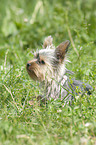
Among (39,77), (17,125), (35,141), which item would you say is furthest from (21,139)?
(39,77)

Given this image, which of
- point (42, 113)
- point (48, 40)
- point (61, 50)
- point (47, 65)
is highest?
point (48, 40)

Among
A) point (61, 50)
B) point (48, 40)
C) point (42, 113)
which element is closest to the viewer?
point (42, 113)

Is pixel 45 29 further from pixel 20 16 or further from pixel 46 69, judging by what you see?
pixel 46 69

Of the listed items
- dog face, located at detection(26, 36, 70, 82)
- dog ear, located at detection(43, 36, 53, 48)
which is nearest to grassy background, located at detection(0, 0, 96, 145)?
dog face, located at detection(26, 36, 70, 82)

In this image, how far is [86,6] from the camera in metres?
8.16

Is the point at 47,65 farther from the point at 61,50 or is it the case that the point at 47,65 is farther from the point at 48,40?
the point at 48,40

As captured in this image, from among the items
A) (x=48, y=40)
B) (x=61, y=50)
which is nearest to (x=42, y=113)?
(x=61, y=50)

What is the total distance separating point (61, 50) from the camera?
4477 millimetres

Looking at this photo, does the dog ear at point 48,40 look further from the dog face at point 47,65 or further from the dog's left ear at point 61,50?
the dog's left ear at point 61,50

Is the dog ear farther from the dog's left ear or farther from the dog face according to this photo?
the dog's left ear

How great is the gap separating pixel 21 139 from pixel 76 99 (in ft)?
2.86

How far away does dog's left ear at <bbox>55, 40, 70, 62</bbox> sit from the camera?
171 inches

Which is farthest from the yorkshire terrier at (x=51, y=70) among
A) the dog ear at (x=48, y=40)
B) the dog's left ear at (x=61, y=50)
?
the dog ear at (x=48, y=40)

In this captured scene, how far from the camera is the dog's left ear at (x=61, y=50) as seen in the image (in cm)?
435
